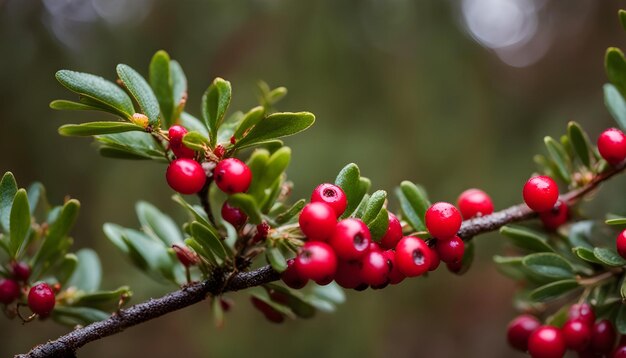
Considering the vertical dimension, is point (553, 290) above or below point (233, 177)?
above

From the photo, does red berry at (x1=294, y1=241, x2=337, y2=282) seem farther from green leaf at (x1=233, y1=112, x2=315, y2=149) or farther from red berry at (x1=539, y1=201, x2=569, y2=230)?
red berry at (x1=539, y1=201, x2=569, y2=230)

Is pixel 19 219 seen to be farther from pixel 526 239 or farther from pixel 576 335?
pixel 576 335

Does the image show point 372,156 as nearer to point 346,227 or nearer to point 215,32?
point 215,32

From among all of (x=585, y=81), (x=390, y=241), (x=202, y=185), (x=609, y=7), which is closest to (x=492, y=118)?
(x=585, y=81)

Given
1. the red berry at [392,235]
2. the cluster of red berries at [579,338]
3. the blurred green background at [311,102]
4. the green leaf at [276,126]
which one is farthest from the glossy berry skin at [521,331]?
the blurred green background at [311,102]

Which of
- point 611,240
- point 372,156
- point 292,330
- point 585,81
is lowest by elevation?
point 292,330

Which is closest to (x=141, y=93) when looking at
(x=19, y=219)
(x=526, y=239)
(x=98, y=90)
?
(x=98, y=90)

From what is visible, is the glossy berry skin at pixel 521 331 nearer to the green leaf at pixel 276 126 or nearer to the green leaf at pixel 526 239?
the green leaf at pixel 526 239

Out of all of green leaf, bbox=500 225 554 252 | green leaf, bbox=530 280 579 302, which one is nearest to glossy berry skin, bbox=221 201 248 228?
green leaf, bbox=500 225 554 252
